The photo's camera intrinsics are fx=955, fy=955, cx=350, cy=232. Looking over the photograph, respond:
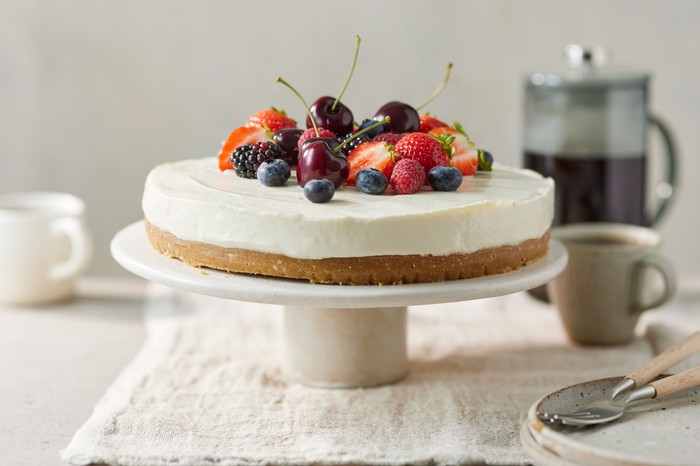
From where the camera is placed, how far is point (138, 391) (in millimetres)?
1811

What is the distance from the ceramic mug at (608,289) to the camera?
6.87ft

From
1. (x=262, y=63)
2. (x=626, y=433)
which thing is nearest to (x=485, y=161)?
(x=626, y=433)

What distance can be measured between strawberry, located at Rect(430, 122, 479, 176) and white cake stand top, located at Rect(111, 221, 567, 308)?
0.87 feet

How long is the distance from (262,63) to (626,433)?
197cm

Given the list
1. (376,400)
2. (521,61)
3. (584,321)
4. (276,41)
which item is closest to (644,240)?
(584,321)

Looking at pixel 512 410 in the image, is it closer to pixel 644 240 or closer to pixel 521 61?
pixel 644 240

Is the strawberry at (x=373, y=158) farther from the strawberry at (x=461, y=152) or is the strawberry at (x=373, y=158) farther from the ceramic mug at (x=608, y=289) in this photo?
the ceramic mug at (x=608, y=289)

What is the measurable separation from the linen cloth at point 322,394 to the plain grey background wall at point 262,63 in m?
0.85

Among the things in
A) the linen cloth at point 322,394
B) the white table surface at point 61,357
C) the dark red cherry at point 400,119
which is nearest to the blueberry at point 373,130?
the dark red cherry at point 400,119

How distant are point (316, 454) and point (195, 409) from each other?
0.32m

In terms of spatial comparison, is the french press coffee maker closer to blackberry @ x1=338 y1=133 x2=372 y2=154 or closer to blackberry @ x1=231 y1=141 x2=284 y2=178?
blackberry @ x1=338 y1=133 x2=372 y2=154

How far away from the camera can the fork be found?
1.44m

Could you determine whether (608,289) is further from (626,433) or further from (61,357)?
(61,357)

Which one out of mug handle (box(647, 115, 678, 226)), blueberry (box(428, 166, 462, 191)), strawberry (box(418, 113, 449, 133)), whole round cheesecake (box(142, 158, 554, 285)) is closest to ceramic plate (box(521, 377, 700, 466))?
whole round cheesecake (box(142, 158, 554, 285))
